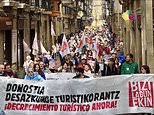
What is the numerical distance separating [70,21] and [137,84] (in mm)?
63070

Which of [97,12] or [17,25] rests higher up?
[97,12]

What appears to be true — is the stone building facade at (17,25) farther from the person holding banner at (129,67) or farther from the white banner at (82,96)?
the white banner at (82,96)

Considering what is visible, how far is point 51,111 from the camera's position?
10727 mm

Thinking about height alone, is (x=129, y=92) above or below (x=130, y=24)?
below

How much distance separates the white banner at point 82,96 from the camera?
35.0ft

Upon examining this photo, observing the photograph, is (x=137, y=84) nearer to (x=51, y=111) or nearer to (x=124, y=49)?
(x=51, y=111)

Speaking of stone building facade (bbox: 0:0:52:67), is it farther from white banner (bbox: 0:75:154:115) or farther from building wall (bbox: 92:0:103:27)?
building wall (bbox: 92:0:103:27)

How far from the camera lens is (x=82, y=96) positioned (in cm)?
1080

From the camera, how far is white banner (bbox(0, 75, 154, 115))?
35.0ft

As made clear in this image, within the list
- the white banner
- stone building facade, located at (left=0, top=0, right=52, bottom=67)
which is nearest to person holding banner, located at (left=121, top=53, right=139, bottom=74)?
the white banner

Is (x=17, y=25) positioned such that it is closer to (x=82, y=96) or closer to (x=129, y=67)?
(x=129, y=67)

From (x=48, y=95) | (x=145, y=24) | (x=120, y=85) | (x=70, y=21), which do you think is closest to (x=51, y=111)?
(x=48, y=95)

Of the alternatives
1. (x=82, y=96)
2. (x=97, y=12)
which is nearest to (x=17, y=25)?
(x=82, y=96)

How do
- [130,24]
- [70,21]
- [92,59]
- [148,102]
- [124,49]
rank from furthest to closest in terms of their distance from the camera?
[70,21]
[124,49]
[130,24]
[92,59]
[148,102]
